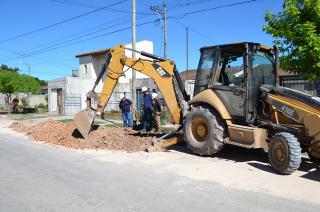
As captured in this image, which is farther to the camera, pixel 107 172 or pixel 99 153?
pixel 99 153

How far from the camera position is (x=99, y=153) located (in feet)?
35.8

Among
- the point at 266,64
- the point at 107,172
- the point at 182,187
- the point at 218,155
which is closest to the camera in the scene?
the point at 182,187

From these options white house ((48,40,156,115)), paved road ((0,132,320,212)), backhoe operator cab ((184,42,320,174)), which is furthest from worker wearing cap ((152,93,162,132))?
white house ((48,40,156,115))

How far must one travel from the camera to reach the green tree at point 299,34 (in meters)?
11.8

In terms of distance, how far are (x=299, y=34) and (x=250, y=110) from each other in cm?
438

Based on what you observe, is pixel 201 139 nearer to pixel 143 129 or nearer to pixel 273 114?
pixel 273 114

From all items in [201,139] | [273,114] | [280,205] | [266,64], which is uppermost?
[266,64]

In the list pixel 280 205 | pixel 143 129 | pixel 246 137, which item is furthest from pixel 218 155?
pixel 143 129

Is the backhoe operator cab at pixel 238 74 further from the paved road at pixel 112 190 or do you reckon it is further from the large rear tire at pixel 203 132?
the paved road at pixel 112 190

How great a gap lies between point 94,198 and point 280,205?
296cm

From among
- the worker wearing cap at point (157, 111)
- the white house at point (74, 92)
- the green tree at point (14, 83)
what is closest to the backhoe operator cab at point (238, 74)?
the worker wearing cap at point (157, 111)

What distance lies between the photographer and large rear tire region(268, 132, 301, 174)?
7.71m

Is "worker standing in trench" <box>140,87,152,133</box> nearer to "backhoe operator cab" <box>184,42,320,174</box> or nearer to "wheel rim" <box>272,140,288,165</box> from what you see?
"backhoe operator cab" <box>184,42,320,174</box>

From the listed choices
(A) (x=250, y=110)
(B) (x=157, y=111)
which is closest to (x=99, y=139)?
(B) (x=157, y=111)
